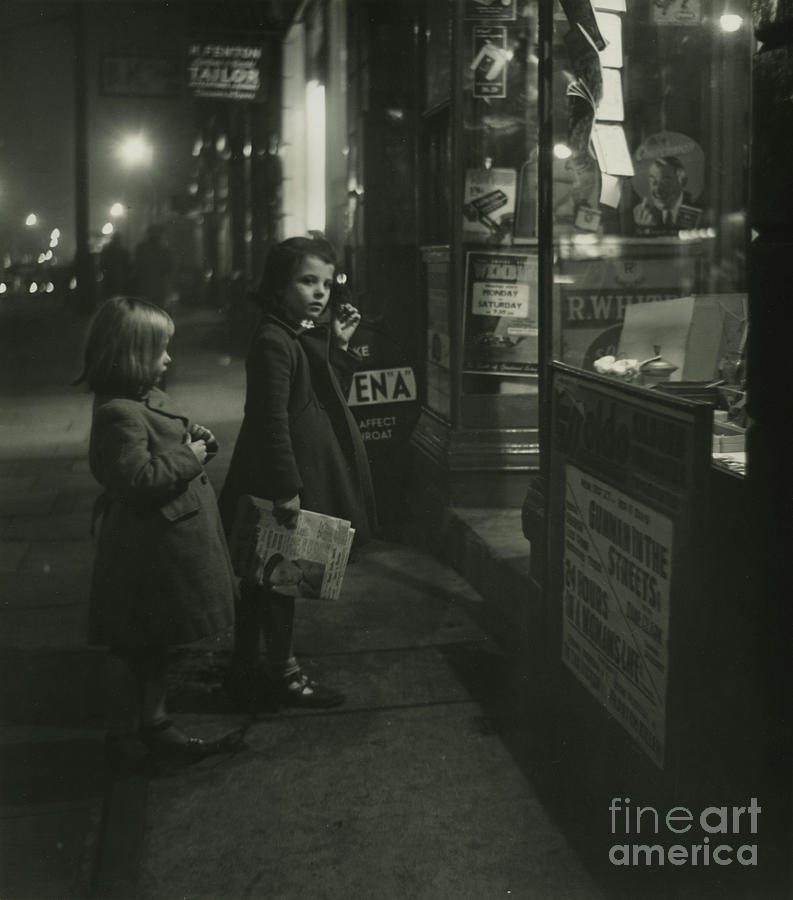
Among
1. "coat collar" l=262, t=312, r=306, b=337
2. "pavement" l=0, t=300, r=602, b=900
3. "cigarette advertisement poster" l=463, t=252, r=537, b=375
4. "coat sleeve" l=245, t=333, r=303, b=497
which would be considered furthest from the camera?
"cigarette advertisement poster" l=463, t=252, r=537, b=375

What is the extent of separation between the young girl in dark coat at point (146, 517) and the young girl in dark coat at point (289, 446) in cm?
41

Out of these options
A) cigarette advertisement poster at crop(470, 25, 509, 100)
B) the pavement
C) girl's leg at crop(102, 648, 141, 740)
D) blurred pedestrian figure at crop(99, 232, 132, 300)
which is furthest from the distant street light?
girl's leg at crop(102, 648, 141, 740)

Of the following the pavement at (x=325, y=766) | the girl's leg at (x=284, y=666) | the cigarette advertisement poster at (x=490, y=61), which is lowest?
the pavement at (x=325, y=766)

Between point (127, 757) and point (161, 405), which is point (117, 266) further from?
point (127, 757)

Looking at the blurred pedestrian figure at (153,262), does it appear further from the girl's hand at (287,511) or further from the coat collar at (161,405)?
the coat collar at (161,405)

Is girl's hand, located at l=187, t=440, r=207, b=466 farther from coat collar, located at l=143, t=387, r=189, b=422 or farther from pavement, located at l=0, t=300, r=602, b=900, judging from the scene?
pavement, located at l=0, t=300, r=602, b=900

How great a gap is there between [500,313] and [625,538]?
12.0ft

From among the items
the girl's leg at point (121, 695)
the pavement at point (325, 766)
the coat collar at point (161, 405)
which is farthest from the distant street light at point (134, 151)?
the coat collar at point (161, 405)

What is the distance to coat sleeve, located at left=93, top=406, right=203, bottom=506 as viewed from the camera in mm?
3959

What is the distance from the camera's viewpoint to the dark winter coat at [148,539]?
402 centimetres

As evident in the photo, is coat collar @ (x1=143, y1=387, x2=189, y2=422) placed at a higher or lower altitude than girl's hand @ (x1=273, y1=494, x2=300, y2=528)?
higher

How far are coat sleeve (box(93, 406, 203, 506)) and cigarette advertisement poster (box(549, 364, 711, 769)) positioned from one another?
1273mm

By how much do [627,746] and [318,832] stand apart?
965mm

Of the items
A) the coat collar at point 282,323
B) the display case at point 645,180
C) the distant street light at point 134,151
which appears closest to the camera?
the coat collar at point 282,323
